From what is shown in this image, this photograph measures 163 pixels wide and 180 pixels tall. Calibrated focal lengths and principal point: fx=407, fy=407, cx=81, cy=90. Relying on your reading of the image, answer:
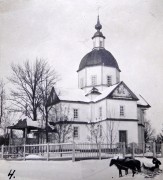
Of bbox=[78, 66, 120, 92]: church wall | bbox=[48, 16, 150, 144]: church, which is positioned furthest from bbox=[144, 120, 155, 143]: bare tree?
bbox=[78, 66, 120, 92]: church wall

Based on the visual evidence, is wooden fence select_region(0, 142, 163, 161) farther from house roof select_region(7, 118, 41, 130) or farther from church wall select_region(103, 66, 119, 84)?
church wall select_region(103, 66, 119, 84)

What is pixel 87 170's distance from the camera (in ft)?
9.55

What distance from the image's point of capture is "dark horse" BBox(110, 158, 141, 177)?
298 centimetres

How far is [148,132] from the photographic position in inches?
131

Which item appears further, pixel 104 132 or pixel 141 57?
pixel 104 132

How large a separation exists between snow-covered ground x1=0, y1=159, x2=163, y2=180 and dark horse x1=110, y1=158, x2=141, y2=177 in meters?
0.03

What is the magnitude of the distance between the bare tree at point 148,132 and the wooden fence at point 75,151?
64 millimetres

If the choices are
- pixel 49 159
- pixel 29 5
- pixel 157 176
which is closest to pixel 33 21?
pixel 29 5

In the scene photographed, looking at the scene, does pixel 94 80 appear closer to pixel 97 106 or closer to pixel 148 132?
pixel 97 106

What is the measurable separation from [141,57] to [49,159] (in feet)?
3.55

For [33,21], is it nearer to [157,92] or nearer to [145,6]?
[145,6]

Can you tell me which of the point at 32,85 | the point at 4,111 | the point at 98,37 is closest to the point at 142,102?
the point at 98,37

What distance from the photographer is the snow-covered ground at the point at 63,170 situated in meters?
2.89

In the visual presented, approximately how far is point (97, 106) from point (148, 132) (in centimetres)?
53
